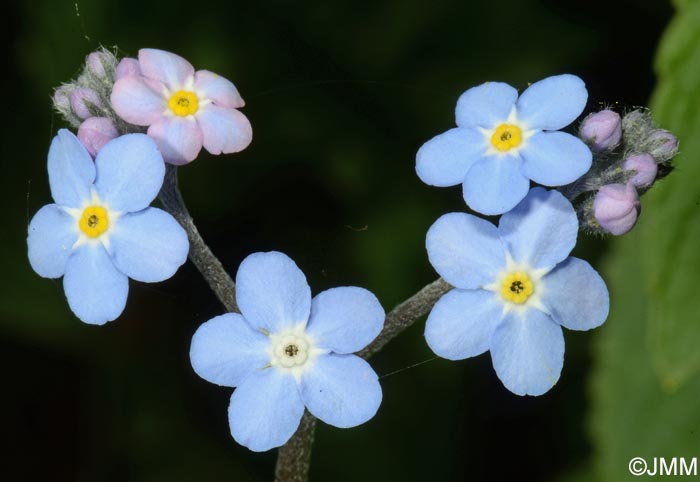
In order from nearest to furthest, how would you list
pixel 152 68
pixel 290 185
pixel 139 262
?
pixel 139 262
pixel 152 68
pixel 290 185

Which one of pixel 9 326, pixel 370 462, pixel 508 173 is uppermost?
pixel 508 173

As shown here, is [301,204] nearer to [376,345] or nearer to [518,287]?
[376,345]

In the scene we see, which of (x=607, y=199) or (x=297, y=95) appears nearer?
(x=607, y=199)

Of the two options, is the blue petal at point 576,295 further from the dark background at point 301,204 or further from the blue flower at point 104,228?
the dark background at point 301,204

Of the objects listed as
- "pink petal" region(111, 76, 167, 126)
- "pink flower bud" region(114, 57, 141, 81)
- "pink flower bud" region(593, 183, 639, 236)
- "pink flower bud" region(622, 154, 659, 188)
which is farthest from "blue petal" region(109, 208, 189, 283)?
"pink flower bud" region(622, 154, 659, 188)

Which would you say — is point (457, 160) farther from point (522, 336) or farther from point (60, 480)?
point (60, 480)

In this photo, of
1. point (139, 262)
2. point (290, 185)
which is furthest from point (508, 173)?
point (290, 185)

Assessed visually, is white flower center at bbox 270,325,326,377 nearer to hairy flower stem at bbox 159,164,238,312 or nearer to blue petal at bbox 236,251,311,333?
blue petal at bbox 236,251,311,333
